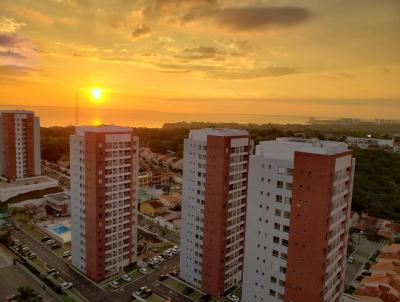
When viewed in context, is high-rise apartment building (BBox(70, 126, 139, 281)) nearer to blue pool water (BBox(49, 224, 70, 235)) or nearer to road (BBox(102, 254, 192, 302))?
road (BBox(102, 254, 192, 302))

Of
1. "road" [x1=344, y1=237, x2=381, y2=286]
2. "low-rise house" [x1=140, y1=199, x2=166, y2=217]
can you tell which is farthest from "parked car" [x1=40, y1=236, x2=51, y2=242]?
"road" [x1=344, y1=237, x2=381, y2=286]

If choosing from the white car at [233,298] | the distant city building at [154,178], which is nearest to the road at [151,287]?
the white car at [233,298]

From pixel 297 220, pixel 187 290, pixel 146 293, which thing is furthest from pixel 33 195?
pixel 297 220

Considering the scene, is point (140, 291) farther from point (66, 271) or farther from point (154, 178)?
point (154, 178)

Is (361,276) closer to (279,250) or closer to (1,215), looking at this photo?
(279,250)

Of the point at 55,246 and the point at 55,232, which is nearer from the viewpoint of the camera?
the point at 55,246

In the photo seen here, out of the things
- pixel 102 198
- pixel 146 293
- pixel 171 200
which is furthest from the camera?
pixel 171 200

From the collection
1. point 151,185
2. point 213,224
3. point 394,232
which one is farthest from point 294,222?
point 151,185
